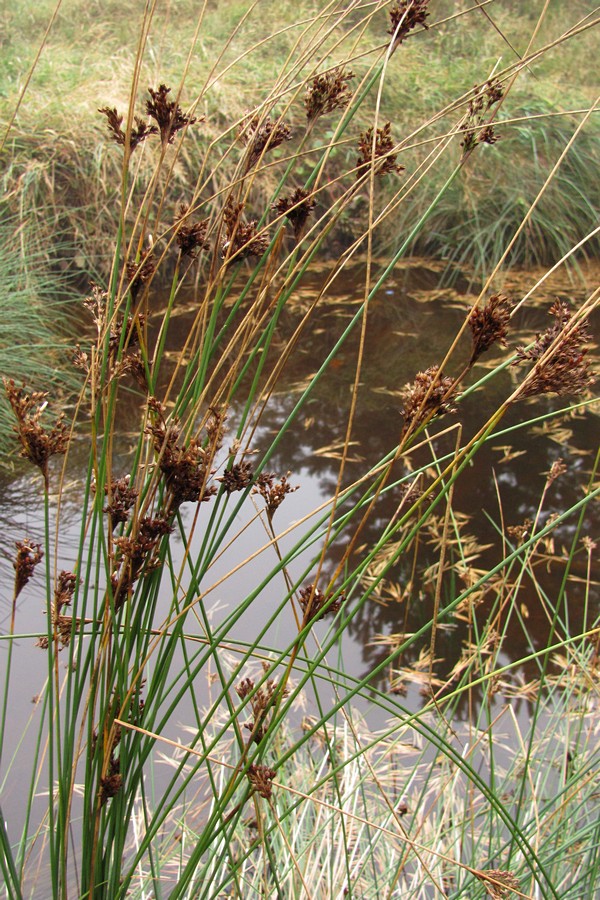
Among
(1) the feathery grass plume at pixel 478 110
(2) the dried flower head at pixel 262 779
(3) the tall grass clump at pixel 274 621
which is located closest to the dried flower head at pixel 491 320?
(3) the tall grass clump at pixel 274 621

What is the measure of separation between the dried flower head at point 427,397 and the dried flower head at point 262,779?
0.34m

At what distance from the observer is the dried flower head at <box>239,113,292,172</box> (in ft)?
2.53

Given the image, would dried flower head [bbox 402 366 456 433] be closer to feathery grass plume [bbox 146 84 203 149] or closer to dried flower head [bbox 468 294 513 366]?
dried flower head [bbox 468 294 513 366]

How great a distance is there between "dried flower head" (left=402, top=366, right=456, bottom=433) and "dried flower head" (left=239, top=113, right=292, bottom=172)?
29 centimetres

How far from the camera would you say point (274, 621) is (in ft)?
6.41

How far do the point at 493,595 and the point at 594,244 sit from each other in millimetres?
3533

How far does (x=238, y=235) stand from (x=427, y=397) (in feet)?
0.90

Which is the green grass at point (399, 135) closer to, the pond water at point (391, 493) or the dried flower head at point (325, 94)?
the pond water at point (391, 493)

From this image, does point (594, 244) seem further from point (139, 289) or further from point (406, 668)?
point (139, 289)

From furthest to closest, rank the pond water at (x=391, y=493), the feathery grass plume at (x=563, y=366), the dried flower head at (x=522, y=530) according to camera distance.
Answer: the pond water at (x=391, y=493)
the dried flower head at (x=522, y=530)
the feathery grass plume at (x=563, y=366)

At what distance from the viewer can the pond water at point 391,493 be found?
197 cm

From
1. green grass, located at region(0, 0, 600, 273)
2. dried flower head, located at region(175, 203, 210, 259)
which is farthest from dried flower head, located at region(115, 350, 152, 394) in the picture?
green grass, located at region(0, 0, 600, 273)

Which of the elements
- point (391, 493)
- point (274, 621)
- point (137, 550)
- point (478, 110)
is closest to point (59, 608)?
point (137, 550)

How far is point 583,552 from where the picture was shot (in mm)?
2330
